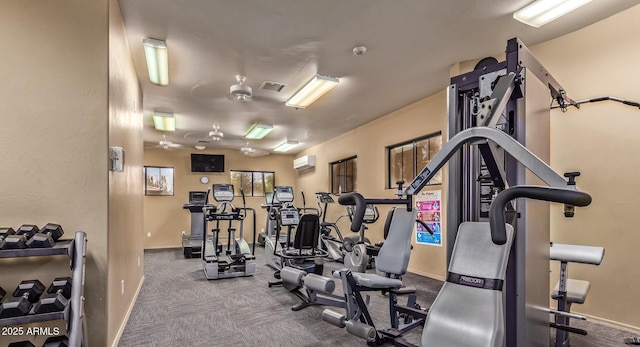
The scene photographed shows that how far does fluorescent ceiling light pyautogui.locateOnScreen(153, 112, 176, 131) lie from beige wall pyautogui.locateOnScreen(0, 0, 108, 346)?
3762mm

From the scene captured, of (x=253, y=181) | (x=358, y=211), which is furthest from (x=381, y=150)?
(x=253, y=181)

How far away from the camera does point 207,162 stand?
9.52 m

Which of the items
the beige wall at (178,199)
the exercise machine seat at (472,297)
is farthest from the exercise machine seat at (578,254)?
the beige wall at (178,199)

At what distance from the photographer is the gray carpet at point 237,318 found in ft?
9.13

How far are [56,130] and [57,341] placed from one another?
131 centimetres

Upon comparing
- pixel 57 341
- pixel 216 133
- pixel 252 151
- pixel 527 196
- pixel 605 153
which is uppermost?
pixel 216 133

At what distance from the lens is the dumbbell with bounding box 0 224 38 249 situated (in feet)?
5.91

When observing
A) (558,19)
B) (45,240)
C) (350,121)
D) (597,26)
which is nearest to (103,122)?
(45,240)

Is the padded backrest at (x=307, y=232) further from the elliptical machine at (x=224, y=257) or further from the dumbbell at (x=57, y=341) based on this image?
the dumbbell at (x=57, y=341)

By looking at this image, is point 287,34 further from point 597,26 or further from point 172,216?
point 172,216

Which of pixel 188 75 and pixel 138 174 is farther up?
pixel 188 75

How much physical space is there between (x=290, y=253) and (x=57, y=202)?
3090 millimetres

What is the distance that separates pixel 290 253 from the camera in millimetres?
4719

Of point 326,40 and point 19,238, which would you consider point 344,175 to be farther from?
point 19,238
